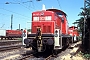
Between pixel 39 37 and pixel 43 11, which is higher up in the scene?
pixel 43 11

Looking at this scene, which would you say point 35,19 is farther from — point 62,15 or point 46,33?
point 62,15

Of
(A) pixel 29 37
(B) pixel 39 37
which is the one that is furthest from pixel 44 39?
(A) pixel 29 37

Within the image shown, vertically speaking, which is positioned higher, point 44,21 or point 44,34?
point 44,21

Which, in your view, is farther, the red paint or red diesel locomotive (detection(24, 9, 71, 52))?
the red paint

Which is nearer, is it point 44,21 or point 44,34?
point 44,34

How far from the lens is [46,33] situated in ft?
43.7

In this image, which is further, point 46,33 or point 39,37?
point 46,33

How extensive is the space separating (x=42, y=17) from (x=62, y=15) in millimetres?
3239

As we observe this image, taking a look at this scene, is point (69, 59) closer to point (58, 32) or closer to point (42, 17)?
point (58, 32)

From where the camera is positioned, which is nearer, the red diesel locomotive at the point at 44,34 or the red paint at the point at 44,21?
the red diesel locomotive at the point at 44,34

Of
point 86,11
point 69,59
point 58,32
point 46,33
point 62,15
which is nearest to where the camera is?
point 69,59

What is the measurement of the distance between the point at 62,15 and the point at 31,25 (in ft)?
12.3

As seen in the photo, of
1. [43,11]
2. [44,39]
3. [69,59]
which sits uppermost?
[43,11]

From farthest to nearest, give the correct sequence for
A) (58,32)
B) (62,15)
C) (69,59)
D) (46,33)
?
(62,15)
(46,33)
(58,32)
(69,59)
